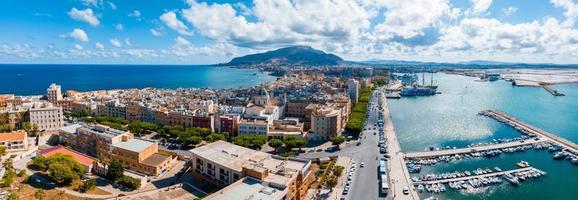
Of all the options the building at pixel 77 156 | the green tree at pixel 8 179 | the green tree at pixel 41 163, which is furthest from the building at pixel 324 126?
the green tree at pixel 8 179

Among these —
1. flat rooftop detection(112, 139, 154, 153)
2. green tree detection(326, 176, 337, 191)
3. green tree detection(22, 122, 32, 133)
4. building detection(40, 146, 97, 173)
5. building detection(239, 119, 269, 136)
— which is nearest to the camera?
green tree detection(326, 176, 337, 191)

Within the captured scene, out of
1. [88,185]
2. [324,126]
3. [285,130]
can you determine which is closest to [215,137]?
[285,130]

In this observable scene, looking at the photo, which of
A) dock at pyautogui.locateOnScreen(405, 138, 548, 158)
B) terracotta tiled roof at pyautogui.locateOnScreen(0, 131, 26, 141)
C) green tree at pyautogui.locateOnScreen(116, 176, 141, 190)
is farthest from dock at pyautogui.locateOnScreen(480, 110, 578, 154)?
terracotta tiled roof at pyautogui.locateOnScreen(0, 131, 26, 141)

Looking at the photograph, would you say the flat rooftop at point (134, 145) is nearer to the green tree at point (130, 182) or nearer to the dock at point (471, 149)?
the green tree at point (130, 182)

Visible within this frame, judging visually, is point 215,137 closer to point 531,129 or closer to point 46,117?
point 46,117

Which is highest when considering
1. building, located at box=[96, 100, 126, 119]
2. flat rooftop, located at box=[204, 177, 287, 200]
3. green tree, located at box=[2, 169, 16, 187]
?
building, located at box=[96, 100, 126, 119]

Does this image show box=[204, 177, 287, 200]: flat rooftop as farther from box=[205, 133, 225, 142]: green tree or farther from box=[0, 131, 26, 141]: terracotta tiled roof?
box=[0, 131, 26, 141]: terracotta tiled roof

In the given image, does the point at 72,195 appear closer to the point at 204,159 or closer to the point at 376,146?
the point at 204,159
